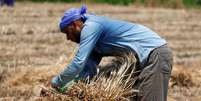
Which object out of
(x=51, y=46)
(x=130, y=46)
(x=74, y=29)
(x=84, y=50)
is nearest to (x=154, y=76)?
(x=130, y=46)

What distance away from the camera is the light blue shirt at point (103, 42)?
635cm

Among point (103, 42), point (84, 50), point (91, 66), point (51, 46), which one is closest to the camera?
point (84, 50)

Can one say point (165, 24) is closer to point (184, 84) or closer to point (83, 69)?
point (184, 84)

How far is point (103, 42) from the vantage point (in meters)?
6.62

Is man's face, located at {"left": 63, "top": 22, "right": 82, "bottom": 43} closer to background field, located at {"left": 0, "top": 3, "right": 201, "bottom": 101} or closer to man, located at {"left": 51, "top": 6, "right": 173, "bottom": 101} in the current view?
man, located at {"left": 51, "top": 6, "right": 173, "bottom": 101}

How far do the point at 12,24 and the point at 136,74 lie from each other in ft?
30.1

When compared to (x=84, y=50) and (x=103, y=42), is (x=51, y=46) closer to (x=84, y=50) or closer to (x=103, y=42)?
Answer: (x=103, y=42)

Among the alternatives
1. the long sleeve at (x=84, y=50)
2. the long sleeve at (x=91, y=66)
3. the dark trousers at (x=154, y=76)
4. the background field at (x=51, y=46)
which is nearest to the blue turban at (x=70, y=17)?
the long sleeve at (x=84, y=50)

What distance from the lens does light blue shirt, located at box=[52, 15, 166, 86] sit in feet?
20.8

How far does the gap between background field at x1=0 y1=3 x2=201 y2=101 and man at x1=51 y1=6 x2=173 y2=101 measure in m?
1.45

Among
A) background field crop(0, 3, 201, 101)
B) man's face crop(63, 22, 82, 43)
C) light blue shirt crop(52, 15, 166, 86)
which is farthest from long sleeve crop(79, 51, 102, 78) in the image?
background field crop(0, 3, 201, 101)

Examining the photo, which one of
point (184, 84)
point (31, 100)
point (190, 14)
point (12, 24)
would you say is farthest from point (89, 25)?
point (190, 14)

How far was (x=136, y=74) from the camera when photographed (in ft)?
22.3

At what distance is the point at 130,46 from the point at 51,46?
263 inches
